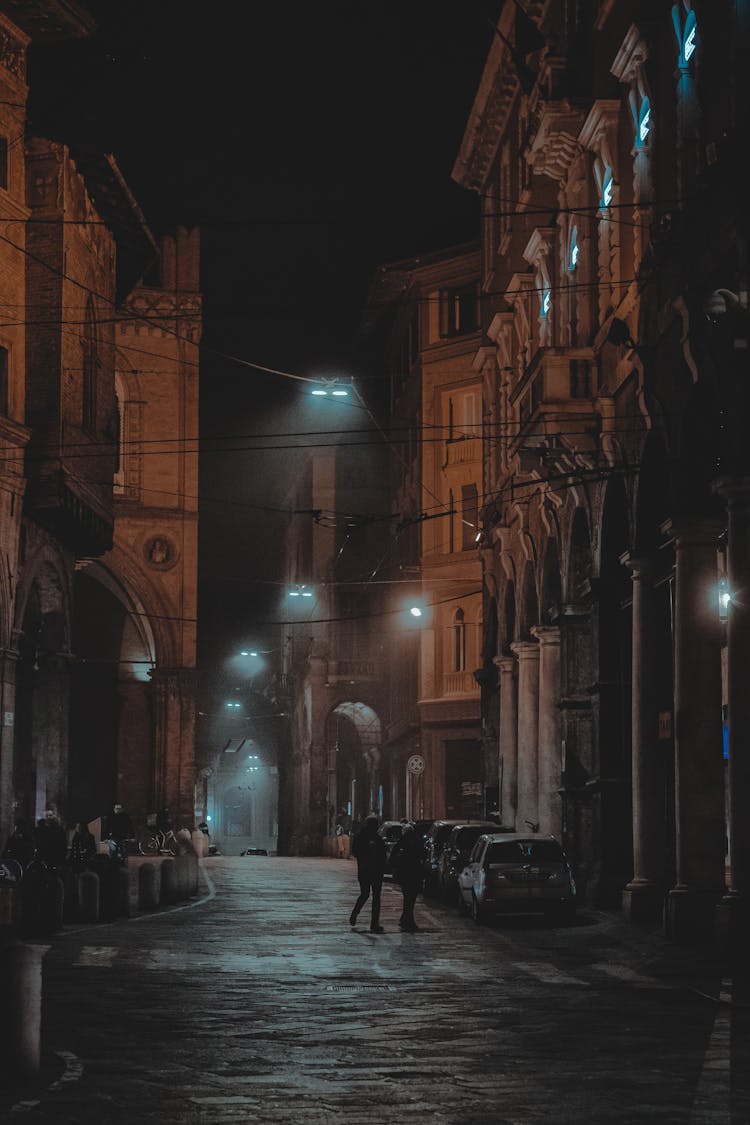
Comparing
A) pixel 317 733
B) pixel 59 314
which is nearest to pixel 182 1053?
pixel 59 314

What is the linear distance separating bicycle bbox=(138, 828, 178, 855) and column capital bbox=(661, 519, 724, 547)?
31680mm

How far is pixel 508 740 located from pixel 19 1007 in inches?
1305

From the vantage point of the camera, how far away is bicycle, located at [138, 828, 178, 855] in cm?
5691

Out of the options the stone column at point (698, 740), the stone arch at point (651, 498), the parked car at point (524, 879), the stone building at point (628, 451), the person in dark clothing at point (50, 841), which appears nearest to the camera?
the stone building at point (628, 451)

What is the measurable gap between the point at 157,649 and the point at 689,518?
42158mm

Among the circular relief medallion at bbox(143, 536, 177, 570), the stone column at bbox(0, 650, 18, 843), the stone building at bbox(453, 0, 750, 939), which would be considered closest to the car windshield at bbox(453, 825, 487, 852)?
the stone building at bbox(453, 0, 750, 939)

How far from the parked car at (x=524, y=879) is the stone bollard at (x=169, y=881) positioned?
6.76 metres

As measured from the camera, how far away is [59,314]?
141 ft

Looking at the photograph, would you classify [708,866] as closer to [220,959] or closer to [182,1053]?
[220,959]

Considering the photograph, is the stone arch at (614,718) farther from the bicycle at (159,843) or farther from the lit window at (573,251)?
the bicycle at (159,843)

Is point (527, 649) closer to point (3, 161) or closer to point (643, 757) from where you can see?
point (643, 757)

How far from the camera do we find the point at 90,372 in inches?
1843

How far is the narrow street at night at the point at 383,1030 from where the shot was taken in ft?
35.2

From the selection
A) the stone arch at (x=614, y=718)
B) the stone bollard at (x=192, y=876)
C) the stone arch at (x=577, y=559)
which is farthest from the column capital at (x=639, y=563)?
the stone bollard at (x=192, y=876)
